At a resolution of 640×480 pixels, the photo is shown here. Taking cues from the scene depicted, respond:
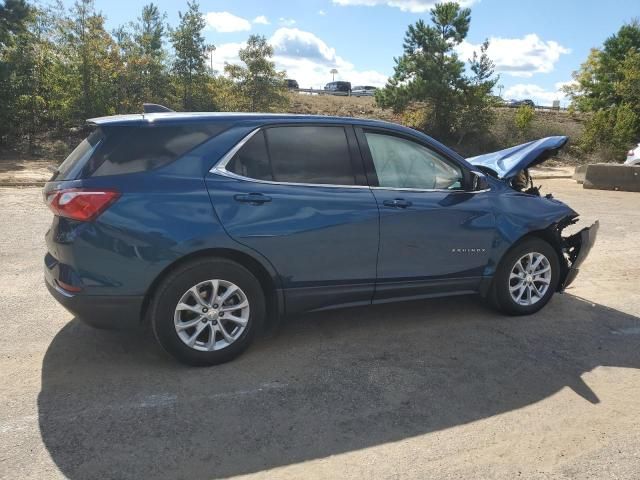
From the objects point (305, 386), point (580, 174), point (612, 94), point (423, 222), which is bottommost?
point (305, 386)

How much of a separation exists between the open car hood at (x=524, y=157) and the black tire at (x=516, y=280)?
2.19 ft

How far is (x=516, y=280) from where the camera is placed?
501cm

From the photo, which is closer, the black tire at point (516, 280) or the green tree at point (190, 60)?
the black tire at point (516, 280)

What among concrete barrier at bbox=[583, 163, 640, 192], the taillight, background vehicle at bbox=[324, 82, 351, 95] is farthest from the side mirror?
background vehicle at bbox=[324, 82, 351, 95]

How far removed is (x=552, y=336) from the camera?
4645 millimetres

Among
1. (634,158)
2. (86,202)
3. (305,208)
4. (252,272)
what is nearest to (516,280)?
(305,208)

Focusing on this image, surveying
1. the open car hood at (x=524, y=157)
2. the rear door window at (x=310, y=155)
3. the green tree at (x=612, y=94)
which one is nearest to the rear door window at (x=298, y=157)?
the rear door window at (x=310, y=155)

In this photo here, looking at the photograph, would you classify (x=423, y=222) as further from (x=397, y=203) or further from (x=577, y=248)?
(x=577, y=248)

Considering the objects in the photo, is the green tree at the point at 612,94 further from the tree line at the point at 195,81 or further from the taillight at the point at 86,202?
the taillight at the point at 86,202

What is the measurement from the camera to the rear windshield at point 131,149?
3598mm

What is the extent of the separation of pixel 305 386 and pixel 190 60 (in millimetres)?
16875

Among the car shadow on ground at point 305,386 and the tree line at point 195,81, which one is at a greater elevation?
the tree line at point 195,81

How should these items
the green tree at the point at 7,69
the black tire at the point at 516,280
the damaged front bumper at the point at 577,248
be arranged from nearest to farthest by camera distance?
1. the black tire at the point at 516,280
2. the damaged front bumper at the point at 577,248
3. the green tree at the point at 7,69

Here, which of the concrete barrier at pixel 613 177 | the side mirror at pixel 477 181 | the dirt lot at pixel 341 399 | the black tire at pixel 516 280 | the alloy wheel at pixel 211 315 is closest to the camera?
the dirt lot at pixel 341 399
